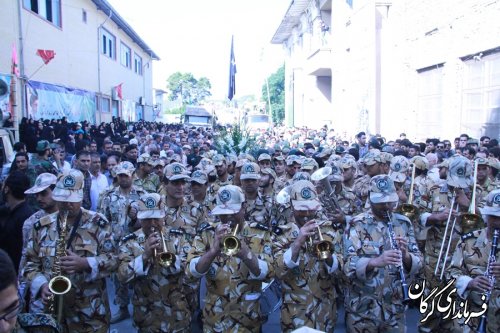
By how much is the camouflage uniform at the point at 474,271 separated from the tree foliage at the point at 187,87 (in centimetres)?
11414

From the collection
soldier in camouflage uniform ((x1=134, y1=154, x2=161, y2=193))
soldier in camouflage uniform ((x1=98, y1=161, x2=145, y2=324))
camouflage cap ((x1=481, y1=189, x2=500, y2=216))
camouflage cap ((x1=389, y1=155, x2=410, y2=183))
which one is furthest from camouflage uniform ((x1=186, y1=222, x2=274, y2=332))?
soldier in camouflage uniform ((x1=134, y1=154, x2=161, y2=193))

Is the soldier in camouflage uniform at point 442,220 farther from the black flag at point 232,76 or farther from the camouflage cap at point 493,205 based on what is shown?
the black flag at point 232,76

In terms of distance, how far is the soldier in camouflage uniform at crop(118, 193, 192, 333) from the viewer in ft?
15.6

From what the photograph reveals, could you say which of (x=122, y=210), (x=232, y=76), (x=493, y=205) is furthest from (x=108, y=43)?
(x=493, y=205)

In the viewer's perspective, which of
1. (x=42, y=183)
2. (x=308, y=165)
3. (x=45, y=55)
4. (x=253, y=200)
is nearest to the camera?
(x=42, y=183)

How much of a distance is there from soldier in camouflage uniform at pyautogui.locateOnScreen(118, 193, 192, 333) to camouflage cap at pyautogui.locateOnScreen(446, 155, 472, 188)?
325 centimetres

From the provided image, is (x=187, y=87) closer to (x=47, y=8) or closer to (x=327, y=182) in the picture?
(x=47, y=8)

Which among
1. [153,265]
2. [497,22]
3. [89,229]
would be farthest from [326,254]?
[497,22]

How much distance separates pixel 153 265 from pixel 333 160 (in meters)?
4.08

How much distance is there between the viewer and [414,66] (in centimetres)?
1983

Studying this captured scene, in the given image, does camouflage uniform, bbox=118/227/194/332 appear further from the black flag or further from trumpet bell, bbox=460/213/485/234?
the black flag

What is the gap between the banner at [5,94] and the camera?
1426 cm

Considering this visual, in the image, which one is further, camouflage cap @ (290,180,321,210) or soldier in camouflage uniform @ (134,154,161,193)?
soldier in camouflage uniform @ (134,154,161,193)

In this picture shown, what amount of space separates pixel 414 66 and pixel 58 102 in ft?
50.7
